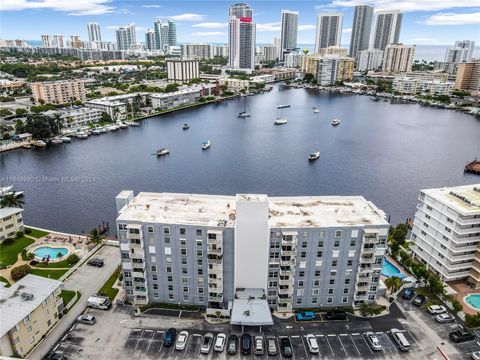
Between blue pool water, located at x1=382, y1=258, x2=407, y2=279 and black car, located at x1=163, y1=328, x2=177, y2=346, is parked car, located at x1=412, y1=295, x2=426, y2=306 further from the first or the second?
black car, located at x1=163, y1=328, x2=177, y2=346

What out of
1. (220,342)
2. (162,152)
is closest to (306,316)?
(220,342)

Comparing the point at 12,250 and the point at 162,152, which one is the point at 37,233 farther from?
the point at 162,152

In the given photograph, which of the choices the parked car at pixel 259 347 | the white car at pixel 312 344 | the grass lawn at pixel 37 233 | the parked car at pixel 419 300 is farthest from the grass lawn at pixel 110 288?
the parked car at pixel 419 300

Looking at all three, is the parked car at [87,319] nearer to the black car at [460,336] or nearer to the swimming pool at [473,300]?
the black car at [460,336]

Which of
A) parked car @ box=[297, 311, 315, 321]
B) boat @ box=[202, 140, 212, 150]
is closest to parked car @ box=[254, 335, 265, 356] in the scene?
parked car @ box=[297, 311, 315, 321]

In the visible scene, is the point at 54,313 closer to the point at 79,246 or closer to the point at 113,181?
the point at 79,246

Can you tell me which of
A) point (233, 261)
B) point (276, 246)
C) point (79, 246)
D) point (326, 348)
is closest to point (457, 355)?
point (326, 348)
